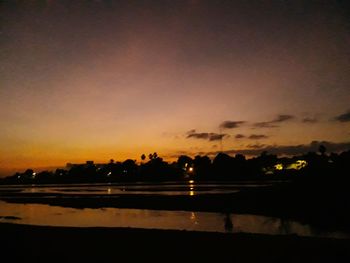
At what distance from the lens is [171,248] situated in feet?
47.6

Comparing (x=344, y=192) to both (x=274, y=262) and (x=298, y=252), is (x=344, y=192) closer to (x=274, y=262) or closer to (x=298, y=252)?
(x=298, y=252)

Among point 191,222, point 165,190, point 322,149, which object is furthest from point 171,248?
point 322,149

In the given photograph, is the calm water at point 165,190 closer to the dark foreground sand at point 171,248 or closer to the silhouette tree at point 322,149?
the dark foreground sand at point 171,248

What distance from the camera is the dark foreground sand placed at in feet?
41.0

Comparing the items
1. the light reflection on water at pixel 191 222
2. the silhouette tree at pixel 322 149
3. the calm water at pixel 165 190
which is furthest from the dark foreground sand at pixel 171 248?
the silhouette tree at pixel 322 149

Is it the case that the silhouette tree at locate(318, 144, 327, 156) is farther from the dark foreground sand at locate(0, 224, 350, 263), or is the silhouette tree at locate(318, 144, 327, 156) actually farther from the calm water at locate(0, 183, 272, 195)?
the dark foreground sand at locate(0, 224, 350, 263)

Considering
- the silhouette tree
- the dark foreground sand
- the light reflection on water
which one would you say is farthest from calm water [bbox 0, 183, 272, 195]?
the silhouette tree

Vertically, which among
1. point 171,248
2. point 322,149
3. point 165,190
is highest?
point 322,149

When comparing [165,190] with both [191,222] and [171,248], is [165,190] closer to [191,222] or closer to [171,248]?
[191,222]

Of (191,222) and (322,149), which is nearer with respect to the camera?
(191,222)

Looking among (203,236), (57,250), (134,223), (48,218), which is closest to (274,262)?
(203,236)

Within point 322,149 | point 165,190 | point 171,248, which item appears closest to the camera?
point 171,248

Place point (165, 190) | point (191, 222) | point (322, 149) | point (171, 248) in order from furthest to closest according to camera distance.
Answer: point (322, 149), point (165, 190), point (191, 222), point (171, 248)

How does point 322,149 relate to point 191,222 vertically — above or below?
above
